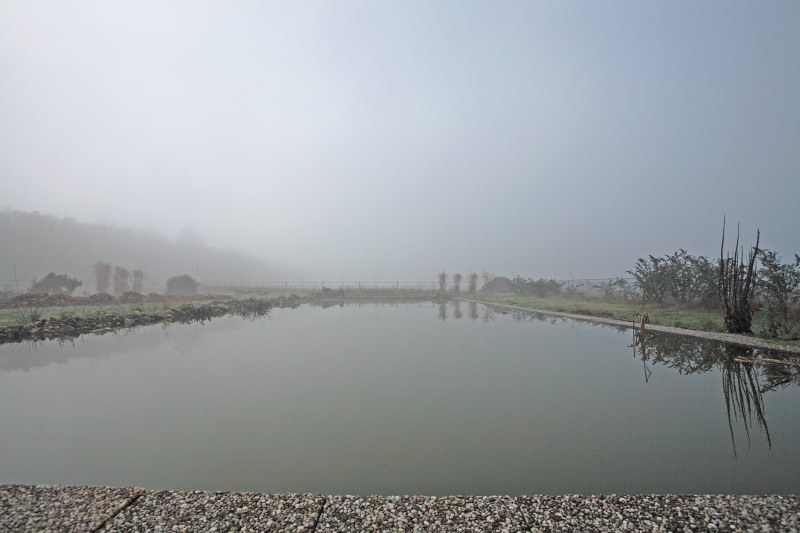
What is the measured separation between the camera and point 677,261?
50.0 feet

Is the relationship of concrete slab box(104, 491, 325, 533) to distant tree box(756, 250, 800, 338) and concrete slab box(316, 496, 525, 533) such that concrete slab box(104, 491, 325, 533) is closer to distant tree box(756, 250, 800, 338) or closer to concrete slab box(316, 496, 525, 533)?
concrete slab box(316, 496, 525, 533)

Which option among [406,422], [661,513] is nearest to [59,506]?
[406,422]

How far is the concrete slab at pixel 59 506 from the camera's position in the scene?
1985 mm

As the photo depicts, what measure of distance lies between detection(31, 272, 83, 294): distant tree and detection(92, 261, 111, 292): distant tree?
1240 millimetres

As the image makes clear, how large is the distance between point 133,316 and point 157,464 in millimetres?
12138

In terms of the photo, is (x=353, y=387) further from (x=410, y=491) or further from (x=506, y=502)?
(x=506, y=502)

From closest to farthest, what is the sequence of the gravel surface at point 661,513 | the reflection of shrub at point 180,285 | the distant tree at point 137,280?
the gravel surface at point 661,513, the distant tree at point 137,280, the reflection of shrub at point 180,285

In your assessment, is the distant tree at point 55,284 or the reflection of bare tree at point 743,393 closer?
the reflection of bare tree at point 743,393

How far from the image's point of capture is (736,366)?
577 cm

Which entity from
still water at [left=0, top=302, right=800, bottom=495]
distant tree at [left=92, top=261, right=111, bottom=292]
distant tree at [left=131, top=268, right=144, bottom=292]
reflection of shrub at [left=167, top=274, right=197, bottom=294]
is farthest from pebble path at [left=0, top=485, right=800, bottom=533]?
reflection of shrub at [left=167, top=274, right=197, bottom=294]

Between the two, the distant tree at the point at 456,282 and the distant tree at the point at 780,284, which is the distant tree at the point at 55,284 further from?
the distant tree at the point at 780,284

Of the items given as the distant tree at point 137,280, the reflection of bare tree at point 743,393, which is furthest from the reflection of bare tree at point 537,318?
the distant tree at point 137,280

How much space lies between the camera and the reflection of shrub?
3122cm

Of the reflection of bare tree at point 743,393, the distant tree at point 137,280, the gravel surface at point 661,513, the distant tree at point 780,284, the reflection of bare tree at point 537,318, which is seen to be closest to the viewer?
the gravel surface at point 661,513
